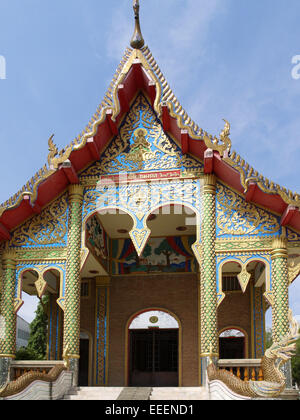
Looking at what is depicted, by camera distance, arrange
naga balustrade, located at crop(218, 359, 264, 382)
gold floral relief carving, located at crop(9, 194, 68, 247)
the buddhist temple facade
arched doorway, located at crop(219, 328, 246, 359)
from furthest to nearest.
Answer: arched doorway, located at crop(219, 328, 246, 359), gold floral relief carving, located at crop(9, 194, 68, 247), the buddhist temple facade, naga balustrade, located at crop(218, 359, 264, 382)

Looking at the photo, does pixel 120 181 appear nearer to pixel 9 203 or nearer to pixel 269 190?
pixel 9 203

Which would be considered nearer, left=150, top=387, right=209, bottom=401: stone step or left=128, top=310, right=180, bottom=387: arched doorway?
left=150, top=387, right=209, bottom=401: stone step

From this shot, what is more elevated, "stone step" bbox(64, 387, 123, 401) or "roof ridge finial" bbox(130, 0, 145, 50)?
"roof ridge finial" bbox(130, 0, 145, 50)

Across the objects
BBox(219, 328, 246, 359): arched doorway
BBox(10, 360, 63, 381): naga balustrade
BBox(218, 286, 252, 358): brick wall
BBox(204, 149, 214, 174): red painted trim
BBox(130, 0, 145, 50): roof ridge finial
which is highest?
BBox(130, 0, 145, 50): roof ridge finial

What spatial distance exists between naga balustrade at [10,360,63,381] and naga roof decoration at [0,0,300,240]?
8.95 feet

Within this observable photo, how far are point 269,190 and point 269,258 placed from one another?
1419mm

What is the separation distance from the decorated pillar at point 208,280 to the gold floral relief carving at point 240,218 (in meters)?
0.17

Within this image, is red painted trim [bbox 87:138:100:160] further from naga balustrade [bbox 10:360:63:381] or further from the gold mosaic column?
naga balustrade [bbox 10:360:63:381]

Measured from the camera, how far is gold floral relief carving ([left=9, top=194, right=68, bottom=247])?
38.8 ft

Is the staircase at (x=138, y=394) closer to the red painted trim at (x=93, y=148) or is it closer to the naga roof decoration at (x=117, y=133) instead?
the naga roof decoration at (x=117, y=133)

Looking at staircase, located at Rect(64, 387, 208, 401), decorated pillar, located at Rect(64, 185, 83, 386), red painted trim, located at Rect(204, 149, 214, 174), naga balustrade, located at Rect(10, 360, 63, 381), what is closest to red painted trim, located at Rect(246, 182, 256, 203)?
red painted trim, located at Rect(204, 149, 214, 174)

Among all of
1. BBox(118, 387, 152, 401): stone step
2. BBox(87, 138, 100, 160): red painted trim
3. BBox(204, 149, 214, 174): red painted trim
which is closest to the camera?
BBox(118, 387, 152, 401): stone step

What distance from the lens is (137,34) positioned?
496 inches
